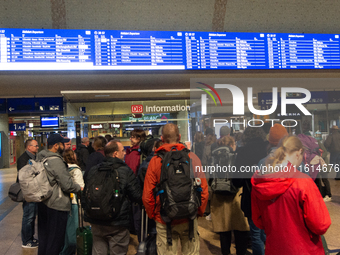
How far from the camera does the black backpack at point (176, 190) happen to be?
241cm

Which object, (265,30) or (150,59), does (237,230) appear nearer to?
(150,59)

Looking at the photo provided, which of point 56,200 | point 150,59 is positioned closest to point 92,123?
point 150,59

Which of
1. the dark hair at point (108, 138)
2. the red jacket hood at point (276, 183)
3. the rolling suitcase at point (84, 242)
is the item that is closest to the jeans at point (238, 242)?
the rolling suitcase at point (84, 242)

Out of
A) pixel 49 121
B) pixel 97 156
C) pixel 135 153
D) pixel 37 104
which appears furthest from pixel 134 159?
pixel 49 121

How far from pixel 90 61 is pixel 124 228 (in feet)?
10.2

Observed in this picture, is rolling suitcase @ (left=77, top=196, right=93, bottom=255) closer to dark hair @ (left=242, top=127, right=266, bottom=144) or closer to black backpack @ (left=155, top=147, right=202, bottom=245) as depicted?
black backpack @ (left=155, top=147, right=202, bottom=245)

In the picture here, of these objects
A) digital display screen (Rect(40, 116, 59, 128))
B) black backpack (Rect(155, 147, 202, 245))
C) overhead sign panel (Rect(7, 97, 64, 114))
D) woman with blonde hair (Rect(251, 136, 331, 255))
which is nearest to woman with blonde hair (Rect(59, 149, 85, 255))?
black backpack (Rect(155, 147, 202, 245))

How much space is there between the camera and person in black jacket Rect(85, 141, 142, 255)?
2.87 metres

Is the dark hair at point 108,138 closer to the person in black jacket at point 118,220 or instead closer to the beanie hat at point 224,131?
the person in black jacket at point 118,220

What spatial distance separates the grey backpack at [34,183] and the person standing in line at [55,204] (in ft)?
0.25

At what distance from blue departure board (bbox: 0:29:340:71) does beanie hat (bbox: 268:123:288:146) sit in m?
2.55

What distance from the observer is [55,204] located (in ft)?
10.6

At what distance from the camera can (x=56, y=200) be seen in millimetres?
3240

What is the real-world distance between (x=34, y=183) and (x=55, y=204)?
34cm
